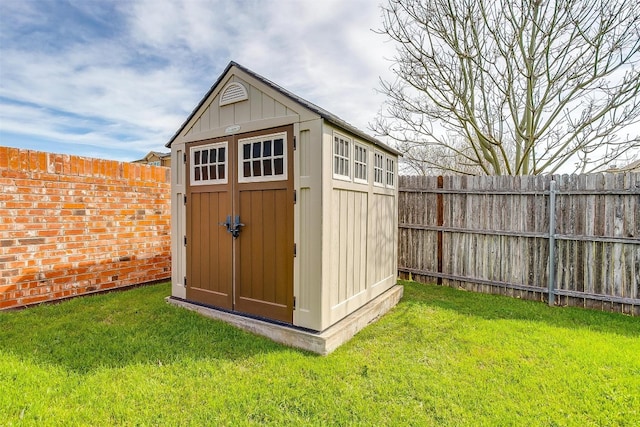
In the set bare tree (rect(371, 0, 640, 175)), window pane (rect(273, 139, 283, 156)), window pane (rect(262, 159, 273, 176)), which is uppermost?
bare tree (rect(371, 0, 640, 175))

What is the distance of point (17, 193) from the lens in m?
4.06

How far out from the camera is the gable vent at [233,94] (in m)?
3.74

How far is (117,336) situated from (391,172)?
4222 millimetres

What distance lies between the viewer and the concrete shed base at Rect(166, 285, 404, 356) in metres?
3.12

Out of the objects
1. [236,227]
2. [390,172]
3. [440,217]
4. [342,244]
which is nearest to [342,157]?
[342,244]

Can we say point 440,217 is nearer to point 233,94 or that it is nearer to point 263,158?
point 263,158

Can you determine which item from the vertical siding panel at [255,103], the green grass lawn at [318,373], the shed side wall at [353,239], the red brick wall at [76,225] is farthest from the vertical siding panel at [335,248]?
the red brick wall at [76,225]

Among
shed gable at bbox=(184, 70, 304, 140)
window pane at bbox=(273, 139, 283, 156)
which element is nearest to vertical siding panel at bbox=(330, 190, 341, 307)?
window pane at bbox=(273, 139, 283, 156)

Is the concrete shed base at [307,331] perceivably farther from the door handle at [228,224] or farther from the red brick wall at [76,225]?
the red brick wall at [76,225]

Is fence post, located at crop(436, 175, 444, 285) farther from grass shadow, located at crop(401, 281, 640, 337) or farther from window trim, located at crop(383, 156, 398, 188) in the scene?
window trim, located at crop(383, 156, 398, 188)

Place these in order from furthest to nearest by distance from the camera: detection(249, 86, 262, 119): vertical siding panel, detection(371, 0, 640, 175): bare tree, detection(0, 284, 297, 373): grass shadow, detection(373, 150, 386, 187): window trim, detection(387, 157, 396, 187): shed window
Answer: detection(371, 0, 640, 175): bare tree → detection(387, 157, 396, 187): shed window → detection(373, 150, 386, 187): window trim → detection(249, 86, 262, 119): vertical siding panel → detection(0, 284, 297, 373): grass shadow

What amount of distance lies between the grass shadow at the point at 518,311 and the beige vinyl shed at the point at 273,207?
3.68 ft

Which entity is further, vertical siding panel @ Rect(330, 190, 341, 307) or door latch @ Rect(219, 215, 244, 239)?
door latch @ Rect(219, 215, 244, 239)

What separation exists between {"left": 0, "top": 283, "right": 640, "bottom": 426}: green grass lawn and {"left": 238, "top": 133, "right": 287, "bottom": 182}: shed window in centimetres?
180
